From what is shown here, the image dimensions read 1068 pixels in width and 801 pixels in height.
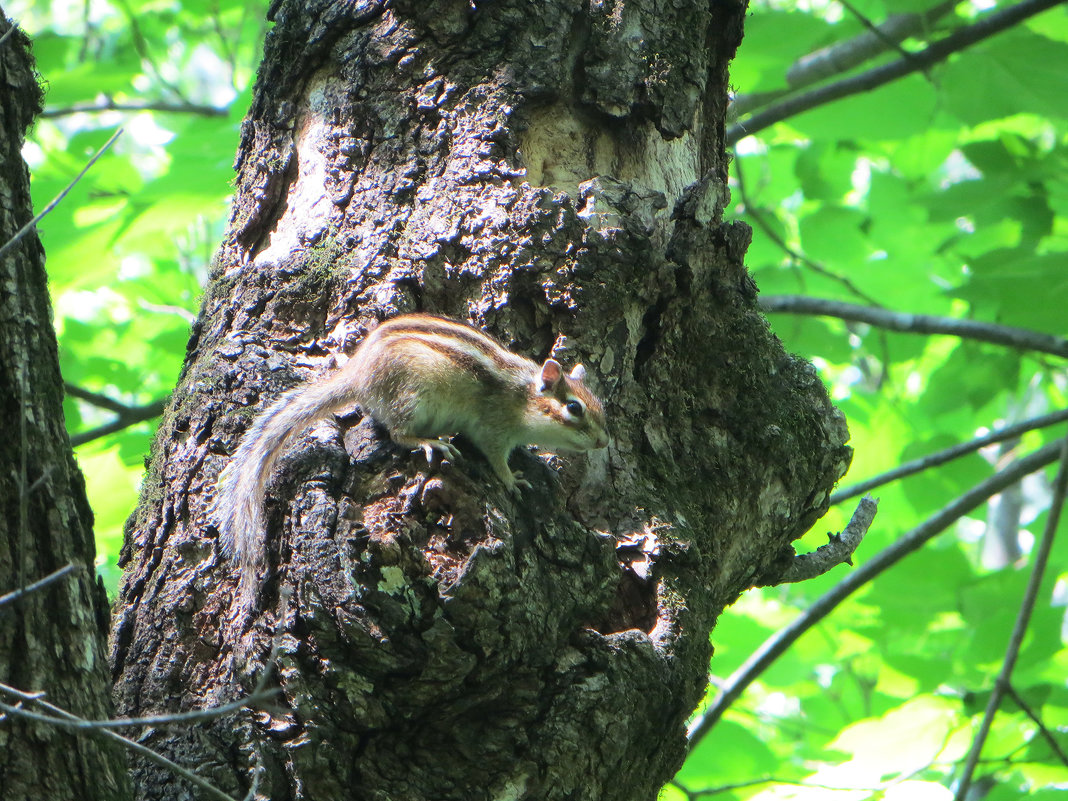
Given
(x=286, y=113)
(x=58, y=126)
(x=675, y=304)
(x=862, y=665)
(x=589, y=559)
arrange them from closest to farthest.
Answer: (x=589, y=559)
(x=675, y=304)
(x=286, y=113)
(x=862, y=665)
(x=58, y=126)

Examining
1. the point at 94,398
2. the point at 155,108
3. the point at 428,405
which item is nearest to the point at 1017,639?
the point at 428,405

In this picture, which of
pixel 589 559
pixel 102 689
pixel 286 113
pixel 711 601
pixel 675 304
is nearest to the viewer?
pixel 102 689

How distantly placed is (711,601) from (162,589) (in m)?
1.46

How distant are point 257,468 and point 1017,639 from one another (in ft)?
8.90

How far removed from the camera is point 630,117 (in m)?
3.12

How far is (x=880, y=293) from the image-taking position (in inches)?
247

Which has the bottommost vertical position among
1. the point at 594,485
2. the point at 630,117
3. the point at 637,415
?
the point at 594,485

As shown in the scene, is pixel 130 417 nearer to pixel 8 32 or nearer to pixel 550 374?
pixel 550 374

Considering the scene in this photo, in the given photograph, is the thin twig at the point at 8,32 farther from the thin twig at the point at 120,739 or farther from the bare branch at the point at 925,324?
the bare branch at the point at 925,324

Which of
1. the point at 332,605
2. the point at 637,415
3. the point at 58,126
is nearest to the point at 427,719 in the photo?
the point at 332,605

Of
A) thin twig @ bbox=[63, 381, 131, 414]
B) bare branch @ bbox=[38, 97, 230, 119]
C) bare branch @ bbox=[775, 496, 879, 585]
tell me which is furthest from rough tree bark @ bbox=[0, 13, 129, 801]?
bare branch @ bbox=[38, 97, 230, 119]

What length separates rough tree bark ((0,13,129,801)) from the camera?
5.62 ft

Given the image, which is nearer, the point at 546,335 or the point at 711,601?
the point at 711,601

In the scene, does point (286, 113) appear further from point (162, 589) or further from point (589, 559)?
point (589, 559)
